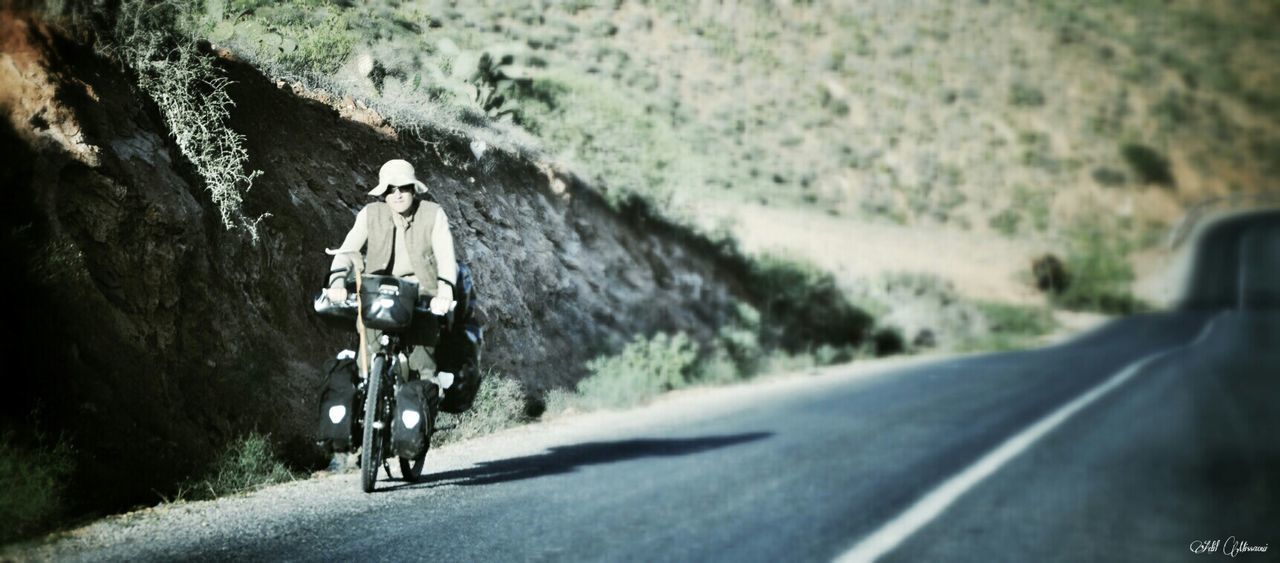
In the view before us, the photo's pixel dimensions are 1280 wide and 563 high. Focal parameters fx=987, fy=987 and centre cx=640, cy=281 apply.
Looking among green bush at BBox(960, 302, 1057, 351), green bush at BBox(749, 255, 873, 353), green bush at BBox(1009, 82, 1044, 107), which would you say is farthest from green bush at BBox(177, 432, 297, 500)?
green bush at BBox(1009, 82, 1044, 107)

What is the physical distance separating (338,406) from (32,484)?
1399mm

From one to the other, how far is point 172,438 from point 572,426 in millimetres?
3981

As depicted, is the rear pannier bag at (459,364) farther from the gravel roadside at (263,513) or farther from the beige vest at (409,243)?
the gravel roadside at (263,513)

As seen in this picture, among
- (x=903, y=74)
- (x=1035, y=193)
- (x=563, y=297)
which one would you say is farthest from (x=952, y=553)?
(x=1035, y=193)

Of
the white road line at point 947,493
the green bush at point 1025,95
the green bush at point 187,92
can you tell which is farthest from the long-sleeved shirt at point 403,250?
the green bush at point 1025,95

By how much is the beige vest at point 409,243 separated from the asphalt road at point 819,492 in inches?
52.4

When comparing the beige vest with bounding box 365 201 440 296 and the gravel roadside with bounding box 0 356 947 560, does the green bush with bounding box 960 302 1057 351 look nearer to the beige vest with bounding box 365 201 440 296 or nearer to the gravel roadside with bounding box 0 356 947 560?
the gravel roadside with bounding box 0 356 947 560

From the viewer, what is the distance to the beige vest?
5.34 metres

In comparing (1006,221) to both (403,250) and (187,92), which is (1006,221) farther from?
(187,92)

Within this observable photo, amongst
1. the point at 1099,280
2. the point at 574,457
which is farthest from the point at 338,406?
the point at 1099,280

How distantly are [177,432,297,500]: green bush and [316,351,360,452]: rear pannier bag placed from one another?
586 millimetres

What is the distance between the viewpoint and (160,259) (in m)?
5.26

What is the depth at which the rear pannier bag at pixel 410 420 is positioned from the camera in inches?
210

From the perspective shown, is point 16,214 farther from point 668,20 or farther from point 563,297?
point 668,20
